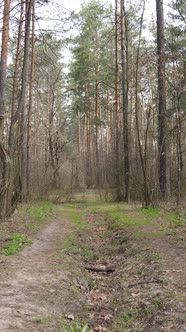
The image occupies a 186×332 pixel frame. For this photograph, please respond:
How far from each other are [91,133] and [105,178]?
776 inches

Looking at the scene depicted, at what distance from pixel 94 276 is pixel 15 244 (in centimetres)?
218

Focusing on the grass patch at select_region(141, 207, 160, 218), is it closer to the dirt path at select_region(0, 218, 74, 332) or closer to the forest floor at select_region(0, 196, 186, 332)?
the forest floor at select_region(0, 196, 186, 332)

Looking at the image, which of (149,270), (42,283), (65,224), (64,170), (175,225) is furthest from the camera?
(64,170)

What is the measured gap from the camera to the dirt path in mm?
4624

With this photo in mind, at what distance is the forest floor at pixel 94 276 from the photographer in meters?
4.87

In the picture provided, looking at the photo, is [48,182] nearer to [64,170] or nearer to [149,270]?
[64,170]

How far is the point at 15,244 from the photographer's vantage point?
8.59 m

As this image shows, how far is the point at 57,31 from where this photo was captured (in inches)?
524

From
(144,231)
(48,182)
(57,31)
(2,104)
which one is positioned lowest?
(144,231)

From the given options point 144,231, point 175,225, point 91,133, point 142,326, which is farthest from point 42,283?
point 91,133

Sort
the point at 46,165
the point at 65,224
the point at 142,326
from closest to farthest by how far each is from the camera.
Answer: the point at 142,326 < the point at 65,224 < the point at 46,165

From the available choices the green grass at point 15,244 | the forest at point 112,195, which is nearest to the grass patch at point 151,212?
the forest at point 112,195

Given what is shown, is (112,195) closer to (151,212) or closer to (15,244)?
(151,212)

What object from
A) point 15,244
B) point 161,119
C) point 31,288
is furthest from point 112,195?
point 31,288
